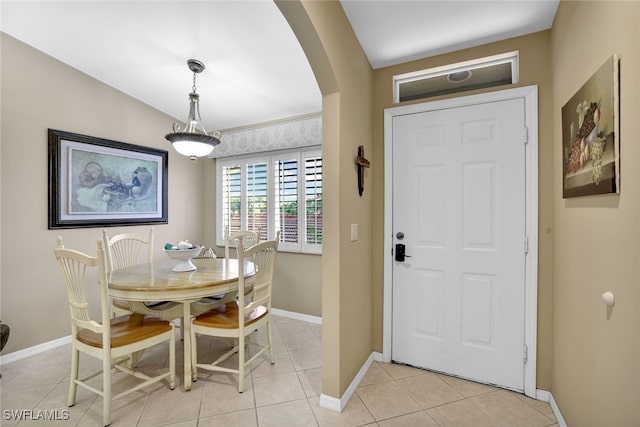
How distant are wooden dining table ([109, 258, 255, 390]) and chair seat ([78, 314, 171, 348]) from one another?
0.21m

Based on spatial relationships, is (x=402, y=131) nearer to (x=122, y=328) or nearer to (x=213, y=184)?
(x=122, y=328)

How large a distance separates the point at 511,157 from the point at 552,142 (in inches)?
9.3

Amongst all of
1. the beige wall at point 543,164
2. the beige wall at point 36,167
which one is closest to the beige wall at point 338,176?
the beige wall at point 543,164

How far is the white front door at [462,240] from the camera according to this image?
2.01m

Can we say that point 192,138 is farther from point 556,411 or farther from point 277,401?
point 556,411

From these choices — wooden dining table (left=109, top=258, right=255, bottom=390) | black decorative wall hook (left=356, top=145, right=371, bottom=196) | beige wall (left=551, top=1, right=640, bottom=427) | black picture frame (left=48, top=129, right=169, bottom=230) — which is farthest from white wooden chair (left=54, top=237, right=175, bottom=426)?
beige wall (left=551, top=1, right=640, bottom=427)

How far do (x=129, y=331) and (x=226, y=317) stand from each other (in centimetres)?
62

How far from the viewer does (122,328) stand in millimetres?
1953

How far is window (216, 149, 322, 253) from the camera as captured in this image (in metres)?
3.40

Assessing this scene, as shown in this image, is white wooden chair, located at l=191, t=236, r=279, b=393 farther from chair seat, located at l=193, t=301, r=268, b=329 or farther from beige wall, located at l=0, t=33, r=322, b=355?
beige wall, located at l=0, t=33, r=322, b=355

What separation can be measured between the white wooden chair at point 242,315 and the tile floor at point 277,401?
162 mm

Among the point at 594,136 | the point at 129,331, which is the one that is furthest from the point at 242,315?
the point at 594,136

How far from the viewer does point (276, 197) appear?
12.0 feet

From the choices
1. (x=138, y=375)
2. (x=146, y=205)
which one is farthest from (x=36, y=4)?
(x=138, y=375)
